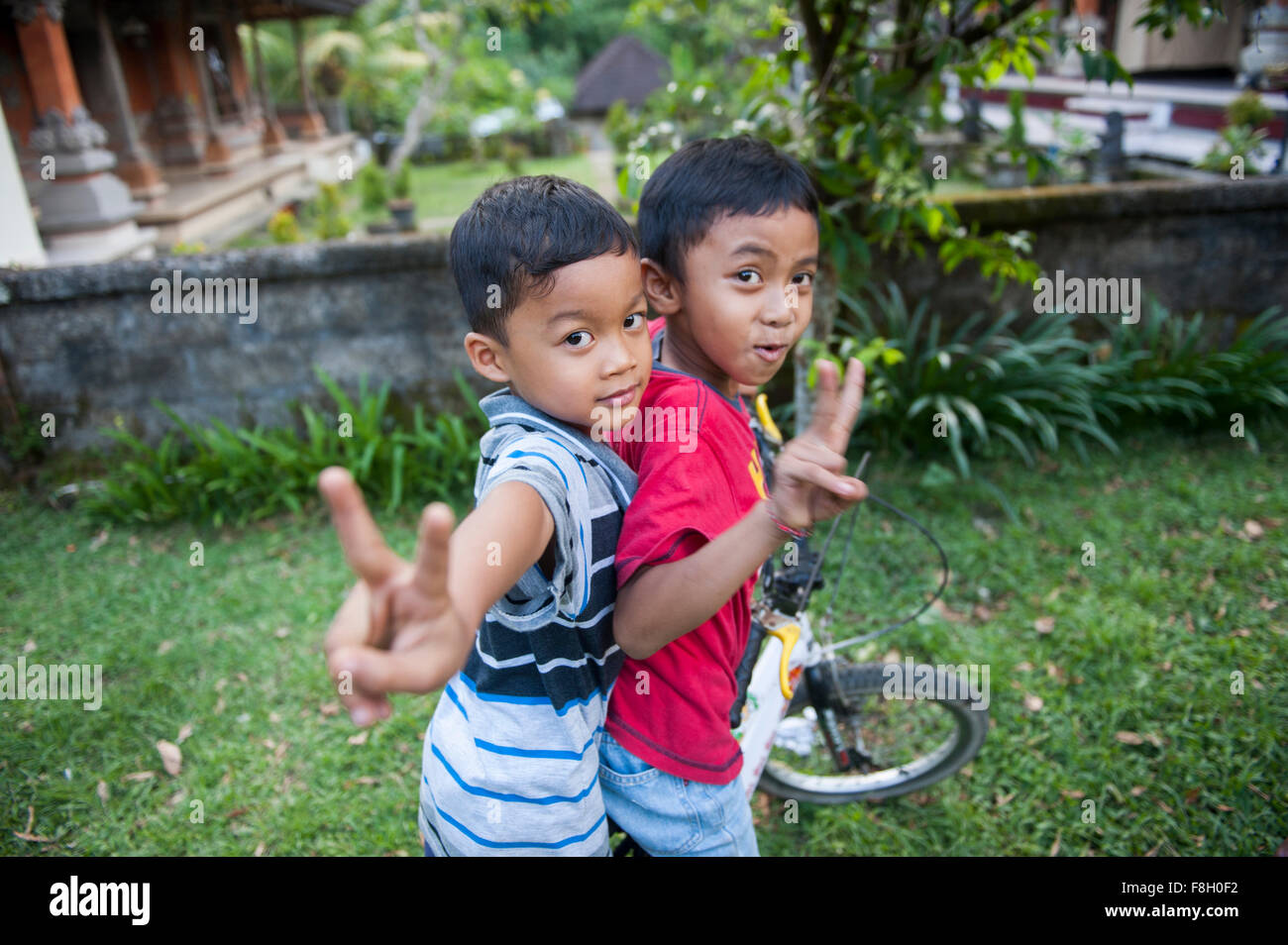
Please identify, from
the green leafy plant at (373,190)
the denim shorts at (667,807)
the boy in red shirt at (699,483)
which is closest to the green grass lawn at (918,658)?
the denim shorts at (667,807)

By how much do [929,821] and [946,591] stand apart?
3.77ft

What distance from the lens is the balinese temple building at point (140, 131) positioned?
7.38 metres

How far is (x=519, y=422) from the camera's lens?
116 cm

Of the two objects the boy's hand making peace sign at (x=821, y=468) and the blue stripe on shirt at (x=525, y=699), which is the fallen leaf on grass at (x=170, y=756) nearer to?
the blue stripe on shirt at (x=525, y=699)

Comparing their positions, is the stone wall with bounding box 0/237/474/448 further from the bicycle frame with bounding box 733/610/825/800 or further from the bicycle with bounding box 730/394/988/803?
the bicycle frame with bounding box 733/610/825/800

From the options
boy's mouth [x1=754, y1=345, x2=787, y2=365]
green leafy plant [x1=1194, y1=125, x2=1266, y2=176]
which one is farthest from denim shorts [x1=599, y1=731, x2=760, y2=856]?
green leafy plant [x1=1194, y1=125, x2=1266, y2=176]

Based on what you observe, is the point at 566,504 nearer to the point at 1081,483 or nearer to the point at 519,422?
the point at 519,422

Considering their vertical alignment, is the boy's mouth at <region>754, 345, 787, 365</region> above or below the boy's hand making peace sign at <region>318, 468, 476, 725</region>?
above

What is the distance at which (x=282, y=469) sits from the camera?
415cm

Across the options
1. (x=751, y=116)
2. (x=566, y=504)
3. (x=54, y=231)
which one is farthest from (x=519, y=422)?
(x=54, y=231)

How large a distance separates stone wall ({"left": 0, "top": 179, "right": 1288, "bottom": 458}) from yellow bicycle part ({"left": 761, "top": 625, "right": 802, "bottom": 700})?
2997 millimetres

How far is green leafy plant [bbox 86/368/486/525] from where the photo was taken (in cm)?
409

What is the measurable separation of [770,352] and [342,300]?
3.49 meters
